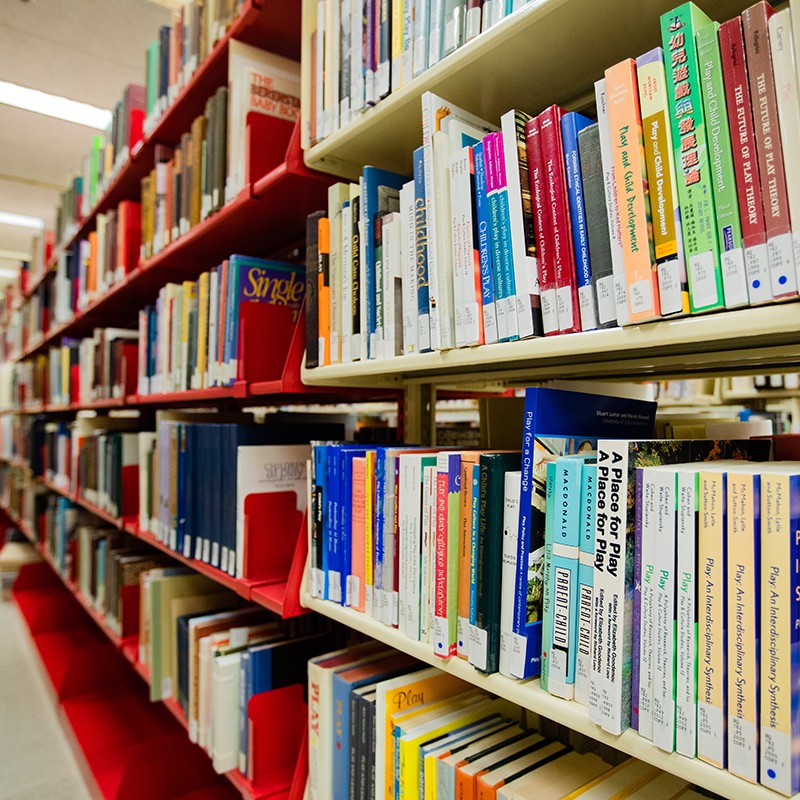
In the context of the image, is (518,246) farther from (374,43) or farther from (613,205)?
(374,43)

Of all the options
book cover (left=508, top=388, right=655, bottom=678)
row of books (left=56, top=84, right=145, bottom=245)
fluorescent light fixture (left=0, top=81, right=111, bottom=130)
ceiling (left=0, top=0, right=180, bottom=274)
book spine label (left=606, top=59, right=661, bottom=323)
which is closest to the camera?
book spine label (left=606, top=59, right=661, bottom=323)

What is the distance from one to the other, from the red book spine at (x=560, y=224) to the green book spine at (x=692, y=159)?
0.13m

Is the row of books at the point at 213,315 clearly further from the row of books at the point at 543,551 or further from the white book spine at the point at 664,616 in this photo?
the white book spine at the point at 664,616

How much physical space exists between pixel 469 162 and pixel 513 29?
0.17 meters

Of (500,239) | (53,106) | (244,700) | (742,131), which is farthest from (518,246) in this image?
(53,106)

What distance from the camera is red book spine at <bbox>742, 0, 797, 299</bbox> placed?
510mm

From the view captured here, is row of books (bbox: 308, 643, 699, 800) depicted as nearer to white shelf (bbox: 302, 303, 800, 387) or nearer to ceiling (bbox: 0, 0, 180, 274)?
white shelf (bbox: 302, 303, 800, 387)

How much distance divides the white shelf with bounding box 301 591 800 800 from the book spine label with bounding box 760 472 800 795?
0.03 metres

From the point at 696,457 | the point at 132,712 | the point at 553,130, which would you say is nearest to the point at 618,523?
the point at 696,457

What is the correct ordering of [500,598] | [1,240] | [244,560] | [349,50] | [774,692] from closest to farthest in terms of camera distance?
[774,692], [500,598], [349,50], [244,560], [1,240]

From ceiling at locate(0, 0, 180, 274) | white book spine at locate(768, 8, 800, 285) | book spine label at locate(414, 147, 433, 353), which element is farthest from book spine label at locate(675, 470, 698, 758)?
ceiling at locate(0, 0, 180, 274)

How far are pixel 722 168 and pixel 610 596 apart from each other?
43cm

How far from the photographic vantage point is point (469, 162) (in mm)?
777

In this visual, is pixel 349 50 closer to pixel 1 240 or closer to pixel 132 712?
pixel 132 712
